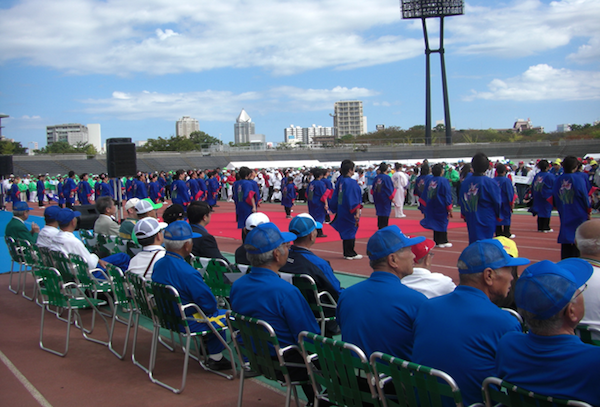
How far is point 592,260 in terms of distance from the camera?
3746 mm

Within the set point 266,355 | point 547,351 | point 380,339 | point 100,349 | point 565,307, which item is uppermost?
point 565,307

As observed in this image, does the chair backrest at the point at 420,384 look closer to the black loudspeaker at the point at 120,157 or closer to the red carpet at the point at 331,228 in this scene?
the red carpet at the point at 331,228

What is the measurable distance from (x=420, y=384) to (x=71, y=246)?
234 inches

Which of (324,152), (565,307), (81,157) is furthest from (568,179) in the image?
(81,157)

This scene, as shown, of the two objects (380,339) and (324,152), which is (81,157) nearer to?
(324,152)

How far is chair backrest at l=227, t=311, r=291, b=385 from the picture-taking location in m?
3.28

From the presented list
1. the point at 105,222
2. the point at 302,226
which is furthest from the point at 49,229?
the point at 302,226

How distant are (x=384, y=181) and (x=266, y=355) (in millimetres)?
9315

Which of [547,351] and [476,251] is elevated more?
[476,251]

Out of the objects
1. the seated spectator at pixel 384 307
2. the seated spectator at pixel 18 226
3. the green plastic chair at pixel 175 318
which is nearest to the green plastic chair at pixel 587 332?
the seated spectator at pixel 384 307

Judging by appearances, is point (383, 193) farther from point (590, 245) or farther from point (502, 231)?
point (590, 245)

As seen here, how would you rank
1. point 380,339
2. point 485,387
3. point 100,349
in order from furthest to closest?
point 100,349 → point 380,339 → point 485,387

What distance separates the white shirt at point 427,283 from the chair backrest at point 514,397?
4.04ft

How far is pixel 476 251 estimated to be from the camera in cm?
277
